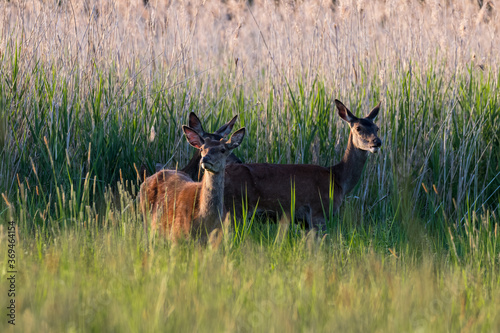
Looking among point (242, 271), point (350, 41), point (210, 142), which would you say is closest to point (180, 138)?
point (210, 142)

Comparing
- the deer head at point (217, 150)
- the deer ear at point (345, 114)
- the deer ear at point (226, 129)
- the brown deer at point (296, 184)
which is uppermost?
the deer ear at point (345, 114)

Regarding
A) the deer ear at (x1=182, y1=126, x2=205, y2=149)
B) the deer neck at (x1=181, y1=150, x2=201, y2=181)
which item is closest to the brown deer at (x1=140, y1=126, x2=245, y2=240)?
the deer ear at (x1=182, y1=126, x2=205, y2=149)

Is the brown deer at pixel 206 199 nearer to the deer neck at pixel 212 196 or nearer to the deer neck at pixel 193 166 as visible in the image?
the deer neck at pixel 212 196

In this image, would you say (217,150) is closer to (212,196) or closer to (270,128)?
(212,196)

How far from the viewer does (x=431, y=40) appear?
22.1 feet

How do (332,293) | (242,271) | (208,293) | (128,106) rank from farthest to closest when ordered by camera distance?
(128,106), (242,271), (332,293), (208,293)

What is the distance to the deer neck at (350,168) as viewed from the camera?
543 centimetres

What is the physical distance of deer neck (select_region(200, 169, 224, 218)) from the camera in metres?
4.15

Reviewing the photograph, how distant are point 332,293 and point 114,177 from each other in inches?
120

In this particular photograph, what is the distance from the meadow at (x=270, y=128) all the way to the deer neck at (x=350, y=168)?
0.62 feet

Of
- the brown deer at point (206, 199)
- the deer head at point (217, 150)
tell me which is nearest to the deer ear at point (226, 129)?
the brown deer at point (206, 199)

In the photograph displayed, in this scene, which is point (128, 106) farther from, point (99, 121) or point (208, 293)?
point (208, 293)

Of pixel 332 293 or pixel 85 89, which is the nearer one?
pixel 332 293

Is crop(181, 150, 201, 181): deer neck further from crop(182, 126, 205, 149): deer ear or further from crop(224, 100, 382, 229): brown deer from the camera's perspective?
crop(182, 126, 205, 149): deer ear
